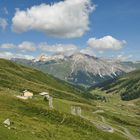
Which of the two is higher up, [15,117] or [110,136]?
[15,117]

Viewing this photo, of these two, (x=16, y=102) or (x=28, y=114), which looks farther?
(x=16, y=102)

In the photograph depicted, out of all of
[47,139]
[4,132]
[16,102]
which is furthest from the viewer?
[16,102]

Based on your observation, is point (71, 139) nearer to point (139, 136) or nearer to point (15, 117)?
point (15, 117)

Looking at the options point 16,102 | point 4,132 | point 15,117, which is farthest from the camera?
point 16,102

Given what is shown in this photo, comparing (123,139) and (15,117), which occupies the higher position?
(15,117)

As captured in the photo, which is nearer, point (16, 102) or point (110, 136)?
point (110, 136)

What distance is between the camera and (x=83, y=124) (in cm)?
12312

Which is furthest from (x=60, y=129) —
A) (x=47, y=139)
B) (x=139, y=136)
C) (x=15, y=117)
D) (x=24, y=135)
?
(x=139, y=136)

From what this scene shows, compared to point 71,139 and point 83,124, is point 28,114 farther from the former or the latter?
point 71,139

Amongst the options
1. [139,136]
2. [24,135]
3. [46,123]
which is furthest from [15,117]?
[139,136]

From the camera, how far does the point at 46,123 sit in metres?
106

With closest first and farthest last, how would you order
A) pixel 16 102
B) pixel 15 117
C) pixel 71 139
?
pixel 71 139 < pixel 15 117 < pixel 16 102

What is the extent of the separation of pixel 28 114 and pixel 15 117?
17.0 m

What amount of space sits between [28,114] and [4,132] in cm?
4689
